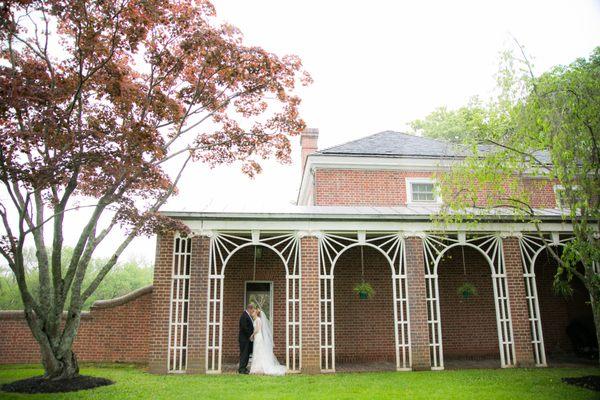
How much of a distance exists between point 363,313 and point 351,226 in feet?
11.8

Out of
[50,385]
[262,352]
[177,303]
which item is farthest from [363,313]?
[50,385]

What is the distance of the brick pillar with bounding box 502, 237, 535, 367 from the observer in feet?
36.9

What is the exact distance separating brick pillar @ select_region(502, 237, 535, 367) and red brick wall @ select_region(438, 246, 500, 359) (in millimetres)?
2224

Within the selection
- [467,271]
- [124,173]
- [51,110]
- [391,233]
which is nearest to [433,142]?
[467,271]

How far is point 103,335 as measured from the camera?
504 inches

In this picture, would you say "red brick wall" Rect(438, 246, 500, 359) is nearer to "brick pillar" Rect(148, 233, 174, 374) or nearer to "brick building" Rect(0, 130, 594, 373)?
"brick building" Rect(0, 130, 594, 373)

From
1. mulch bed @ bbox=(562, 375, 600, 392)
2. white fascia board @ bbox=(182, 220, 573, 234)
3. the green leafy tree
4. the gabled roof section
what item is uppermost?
the gabled roof section

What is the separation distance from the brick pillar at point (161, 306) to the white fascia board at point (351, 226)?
866 mm

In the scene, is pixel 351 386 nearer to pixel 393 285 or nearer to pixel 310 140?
pixel 393 285

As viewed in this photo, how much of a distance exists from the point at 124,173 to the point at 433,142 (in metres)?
13.2

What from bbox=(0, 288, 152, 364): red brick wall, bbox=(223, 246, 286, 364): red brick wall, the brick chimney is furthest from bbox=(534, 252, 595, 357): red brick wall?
bbox=(0, 288, 152, 364): red brick wall

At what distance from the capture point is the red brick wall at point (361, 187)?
621 inches

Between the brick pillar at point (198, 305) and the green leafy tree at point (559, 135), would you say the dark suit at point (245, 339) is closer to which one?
the brick pillar at point (198, 305)

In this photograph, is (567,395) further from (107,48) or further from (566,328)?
(107,48)
